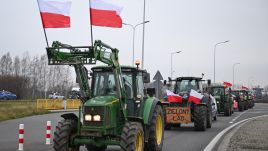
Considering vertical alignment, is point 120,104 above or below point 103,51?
below

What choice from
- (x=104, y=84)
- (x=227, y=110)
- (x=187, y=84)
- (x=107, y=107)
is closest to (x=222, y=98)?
(x=227, y=110)

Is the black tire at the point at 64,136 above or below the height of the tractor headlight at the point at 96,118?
below

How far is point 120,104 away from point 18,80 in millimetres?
67420

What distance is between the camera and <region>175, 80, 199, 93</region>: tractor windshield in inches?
871

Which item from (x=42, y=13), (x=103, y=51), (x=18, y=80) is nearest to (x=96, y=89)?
(x=103, y=51)

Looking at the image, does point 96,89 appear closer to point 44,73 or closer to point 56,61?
point 56,61

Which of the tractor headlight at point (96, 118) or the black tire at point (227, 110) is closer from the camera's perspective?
the tractor headlight at point (96, 118)

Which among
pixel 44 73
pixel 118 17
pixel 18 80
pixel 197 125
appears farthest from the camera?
pixel 44 73

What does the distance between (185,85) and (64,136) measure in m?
12.7

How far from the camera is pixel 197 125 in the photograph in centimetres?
1998

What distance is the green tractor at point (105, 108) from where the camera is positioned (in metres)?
10.2

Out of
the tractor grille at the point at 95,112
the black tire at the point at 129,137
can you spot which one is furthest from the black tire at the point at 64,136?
the black tire at the point at 129,137

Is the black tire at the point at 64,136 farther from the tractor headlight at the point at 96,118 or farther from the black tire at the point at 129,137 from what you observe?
the black tire at the point at 129,137

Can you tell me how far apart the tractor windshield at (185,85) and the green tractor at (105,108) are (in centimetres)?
1023
